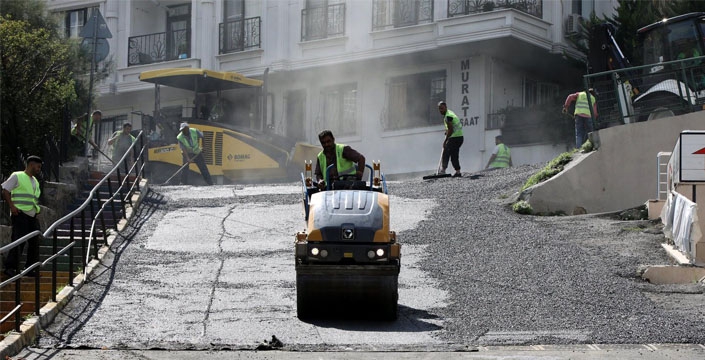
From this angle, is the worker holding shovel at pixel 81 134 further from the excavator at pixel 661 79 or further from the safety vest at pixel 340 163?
the safety vest at pixel 340 163

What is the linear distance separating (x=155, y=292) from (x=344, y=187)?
3.19 meters

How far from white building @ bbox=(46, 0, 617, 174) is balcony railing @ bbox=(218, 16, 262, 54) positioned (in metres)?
0.03

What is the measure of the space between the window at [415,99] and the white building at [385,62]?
0.10 feet

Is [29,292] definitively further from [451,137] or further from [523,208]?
[451,137]

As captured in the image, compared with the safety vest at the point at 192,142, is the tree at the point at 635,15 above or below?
above

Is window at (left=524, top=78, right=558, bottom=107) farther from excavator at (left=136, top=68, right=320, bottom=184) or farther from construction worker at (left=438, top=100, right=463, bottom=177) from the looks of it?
construction worker at (left=438, top=100, right=463, bottom=177)

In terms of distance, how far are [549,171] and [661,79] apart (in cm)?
280

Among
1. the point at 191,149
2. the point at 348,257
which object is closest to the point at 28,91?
the point at 191,149

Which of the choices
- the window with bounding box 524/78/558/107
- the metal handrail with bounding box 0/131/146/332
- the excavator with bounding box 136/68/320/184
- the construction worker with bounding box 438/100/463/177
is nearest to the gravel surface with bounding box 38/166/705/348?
the metal handrail with bounding box 0/131/146/332

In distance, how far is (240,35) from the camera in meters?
39.5

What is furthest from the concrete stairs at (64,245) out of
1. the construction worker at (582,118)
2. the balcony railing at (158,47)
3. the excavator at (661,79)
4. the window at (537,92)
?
the balcony railing at (158,47)

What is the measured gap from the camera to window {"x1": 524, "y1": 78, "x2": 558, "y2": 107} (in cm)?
3581

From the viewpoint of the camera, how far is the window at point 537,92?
3581cm

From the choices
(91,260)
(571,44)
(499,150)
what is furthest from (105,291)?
(571,44)
